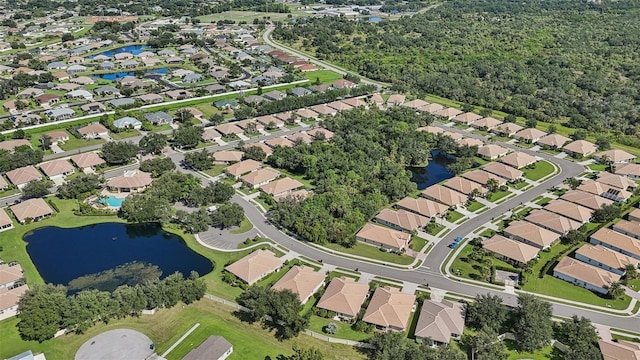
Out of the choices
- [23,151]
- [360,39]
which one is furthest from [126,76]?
[360,39]

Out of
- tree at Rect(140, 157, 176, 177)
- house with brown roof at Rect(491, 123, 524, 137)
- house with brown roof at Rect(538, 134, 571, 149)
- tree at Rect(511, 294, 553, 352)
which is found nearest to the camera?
tree at Rect(511, 294, 553, 352)

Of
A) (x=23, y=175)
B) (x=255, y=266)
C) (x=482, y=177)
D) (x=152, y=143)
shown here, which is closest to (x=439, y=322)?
(x=255, y=266)

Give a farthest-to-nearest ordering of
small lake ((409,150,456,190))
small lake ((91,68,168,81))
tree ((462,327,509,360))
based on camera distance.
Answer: small lake ((91,68,168,81))
small lake ((409,150,456,190))
tree ((462,327,509,360))

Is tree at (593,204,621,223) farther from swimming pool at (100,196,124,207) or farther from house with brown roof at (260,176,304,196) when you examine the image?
swimming pool at (100,196,124,207)

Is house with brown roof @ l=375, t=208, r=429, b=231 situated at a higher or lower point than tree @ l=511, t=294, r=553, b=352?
lower

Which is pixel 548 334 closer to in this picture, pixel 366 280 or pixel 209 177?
pixel 366 280

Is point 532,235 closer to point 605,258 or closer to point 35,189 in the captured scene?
point 605,258

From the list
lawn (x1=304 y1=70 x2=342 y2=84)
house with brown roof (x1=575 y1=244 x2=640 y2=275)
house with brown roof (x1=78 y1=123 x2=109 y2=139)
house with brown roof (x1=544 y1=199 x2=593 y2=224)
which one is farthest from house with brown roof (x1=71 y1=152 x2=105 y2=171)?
house with brown roof (x1=575 y1=244 x2=640 y2=275)
